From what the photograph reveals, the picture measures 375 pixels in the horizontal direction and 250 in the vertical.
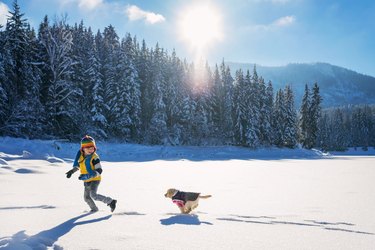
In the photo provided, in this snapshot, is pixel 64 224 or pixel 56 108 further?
pixel 56 108

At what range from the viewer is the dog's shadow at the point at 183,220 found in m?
4.86

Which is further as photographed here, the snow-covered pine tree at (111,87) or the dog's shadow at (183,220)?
the snow-covered pine tree at (111,87)

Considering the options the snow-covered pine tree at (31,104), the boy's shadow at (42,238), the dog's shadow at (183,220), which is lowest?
the dog's shadow at (183,220)

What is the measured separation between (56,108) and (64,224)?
27251 millimetres

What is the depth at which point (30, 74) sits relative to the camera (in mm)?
27875

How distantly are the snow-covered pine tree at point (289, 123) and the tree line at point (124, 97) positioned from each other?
18 cm

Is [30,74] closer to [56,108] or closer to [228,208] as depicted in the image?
[56,108]

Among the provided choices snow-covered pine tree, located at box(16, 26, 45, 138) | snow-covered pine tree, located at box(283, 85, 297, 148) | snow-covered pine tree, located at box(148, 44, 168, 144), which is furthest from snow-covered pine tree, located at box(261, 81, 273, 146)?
snow-covered pine tree, located at box(16, 26, 45, 138)

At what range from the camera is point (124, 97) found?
39.2 meters

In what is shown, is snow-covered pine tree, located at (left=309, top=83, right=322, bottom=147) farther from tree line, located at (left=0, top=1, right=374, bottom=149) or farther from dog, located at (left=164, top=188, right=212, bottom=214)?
dog, located at (left=164, top=188, right=212, bottom=214)

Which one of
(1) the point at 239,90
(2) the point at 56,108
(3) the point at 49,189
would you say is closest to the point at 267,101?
(1) the point at 239,90

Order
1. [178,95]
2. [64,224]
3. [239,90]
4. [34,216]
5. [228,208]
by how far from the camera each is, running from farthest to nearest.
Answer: [239,90]
[178,95]
[228,208]
[34,216]
[64,224]

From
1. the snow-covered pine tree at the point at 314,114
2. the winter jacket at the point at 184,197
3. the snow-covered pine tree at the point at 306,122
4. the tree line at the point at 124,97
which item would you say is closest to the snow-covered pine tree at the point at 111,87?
the tree line at the point at 124,97

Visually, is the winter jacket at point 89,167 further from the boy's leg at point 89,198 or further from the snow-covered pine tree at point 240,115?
the snow-covered pine tree at point 240,115
